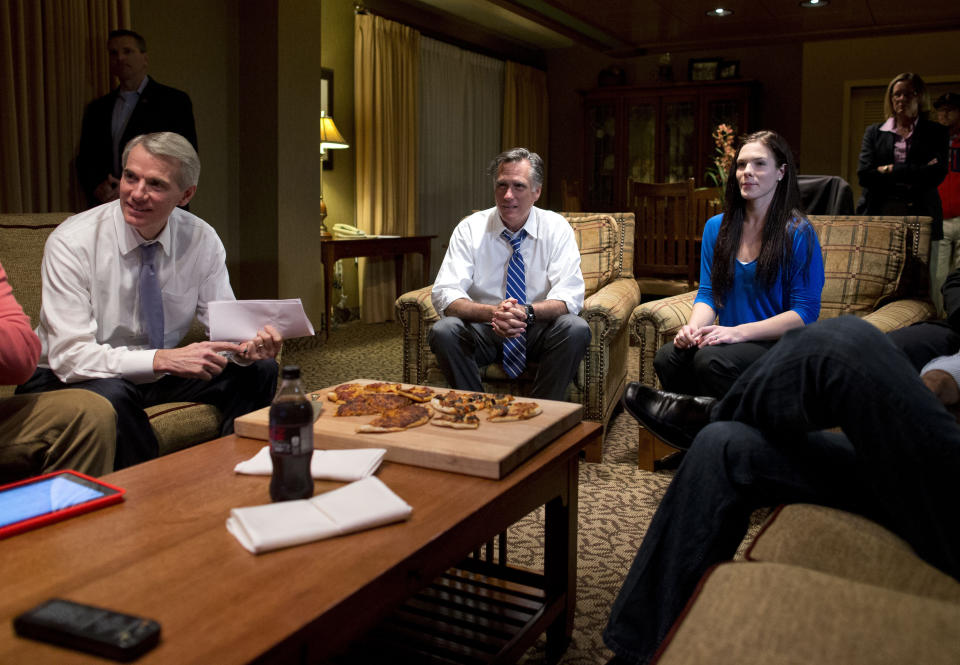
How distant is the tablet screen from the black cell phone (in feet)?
1.08

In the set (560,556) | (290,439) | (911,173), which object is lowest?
(560,556)

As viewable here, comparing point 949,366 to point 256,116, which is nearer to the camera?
point 949,366

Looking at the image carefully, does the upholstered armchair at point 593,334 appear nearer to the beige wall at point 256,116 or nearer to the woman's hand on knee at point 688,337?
the woman's hand on knee at point 688,337

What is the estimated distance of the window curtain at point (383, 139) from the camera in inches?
229

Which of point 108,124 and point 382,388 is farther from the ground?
point 108,124

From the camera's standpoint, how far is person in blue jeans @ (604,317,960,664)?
1.16 metres

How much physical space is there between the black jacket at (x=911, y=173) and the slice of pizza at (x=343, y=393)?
3049 millimetres

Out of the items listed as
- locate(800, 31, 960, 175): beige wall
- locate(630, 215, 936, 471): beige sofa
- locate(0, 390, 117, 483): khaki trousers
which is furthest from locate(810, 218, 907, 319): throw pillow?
locate(800, 31, 960, 175): beige wall

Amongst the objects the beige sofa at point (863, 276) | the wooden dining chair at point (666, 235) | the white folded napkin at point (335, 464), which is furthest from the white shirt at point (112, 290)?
the wooden dining chair at point (666, 235)

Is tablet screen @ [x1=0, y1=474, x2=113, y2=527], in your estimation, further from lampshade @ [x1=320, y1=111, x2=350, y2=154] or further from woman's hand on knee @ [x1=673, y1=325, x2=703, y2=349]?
lampshade @ [x1=320, y1=111, x2=350, y2=154]

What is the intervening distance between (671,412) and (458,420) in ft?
1.59

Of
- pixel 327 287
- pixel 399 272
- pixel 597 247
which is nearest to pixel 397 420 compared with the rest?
pixel 597 247

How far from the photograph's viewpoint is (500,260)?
3012mm

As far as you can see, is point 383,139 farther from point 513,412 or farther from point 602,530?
point 513,412
